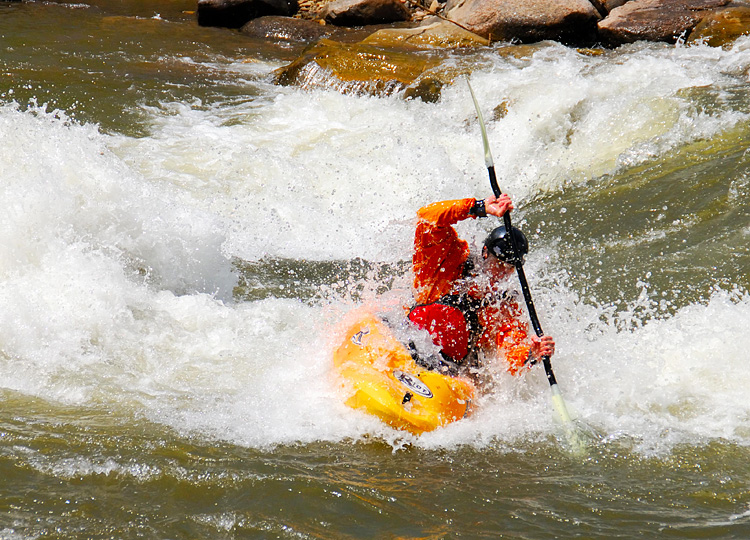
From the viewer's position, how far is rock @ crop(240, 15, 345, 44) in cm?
1352

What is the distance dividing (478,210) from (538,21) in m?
8.16

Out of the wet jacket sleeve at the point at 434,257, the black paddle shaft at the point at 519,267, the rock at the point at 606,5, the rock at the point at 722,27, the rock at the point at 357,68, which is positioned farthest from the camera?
the rock at the point at 606,5

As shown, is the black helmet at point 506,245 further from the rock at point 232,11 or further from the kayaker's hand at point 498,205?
the rock at point 232,11

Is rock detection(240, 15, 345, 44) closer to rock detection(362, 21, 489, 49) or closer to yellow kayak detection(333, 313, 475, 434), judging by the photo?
rock detection(362, 21, 489, 49)

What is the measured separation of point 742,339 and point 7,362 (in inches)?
174

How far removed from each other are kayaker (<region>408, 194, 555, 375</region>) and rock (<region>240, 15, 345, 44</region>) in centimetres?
1011

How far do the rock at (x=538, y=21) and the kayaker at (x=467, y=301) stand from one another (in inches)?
309

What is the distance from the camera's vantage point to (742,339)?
4.64m

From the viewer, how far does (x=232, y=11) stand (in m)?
14.0

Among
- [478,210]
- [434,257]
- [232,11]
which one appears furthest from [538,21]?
[478,210]

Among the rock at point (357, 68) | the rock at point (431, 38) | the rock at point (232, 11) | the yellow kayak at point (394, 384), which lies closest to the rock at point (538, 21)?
the rock at point (431, 38)

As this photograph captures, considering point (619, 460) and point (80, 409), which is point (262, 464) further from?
point (619, 460)

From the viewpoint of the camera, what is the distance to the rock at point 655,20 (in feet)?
34.9

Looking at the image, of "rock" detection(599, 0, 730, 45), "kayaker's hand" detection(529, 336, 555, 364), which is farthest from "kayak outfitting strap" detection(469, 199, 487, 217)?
"rock" detection(599, 0, 730, 45)
